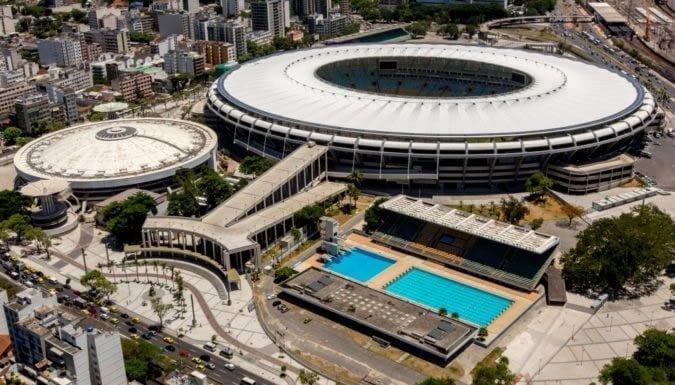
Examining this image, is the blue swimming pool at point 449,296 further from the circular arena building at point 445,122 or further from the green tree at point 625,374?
the circular arena building at point 445,122

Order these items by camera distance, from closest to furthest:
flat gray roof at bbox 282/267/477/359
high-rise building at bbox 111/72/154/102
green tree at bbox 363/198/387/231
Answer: flat gray roof at bbox 282/267/477/359 → green tree at bbox 363/198/387/231 → high-rise building at bbox 111/72/154/102

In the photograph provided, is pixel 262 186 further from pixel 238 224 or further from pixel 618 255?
pixel 618 255

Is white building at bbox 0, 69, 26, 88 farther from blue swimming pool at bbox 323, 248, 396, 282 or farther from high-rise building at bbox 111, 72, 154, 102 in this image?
blue swimming pool at bbox 323, 248, 396, 282

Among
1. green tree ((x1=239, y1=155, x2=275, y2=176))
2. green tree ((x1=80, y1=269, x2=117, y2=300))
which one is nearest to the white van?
green tree ((x1=80, y1=269, x2=117, y2=300))

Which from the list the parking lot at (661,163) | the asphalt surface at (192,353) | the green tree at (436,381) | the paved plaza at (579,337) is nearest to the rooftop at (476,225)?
the paved plaza at (579,337)

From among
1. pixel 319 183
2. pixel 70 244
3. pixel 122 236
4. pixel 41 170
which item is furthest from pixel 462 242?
pixel 41 170
